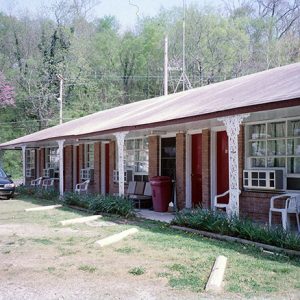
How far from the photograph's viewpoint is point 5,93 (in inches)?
1629

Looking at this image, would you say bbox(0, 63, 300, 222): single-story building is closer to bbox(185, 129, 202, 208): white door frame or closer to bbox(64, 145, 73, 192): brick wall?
bbox(185, 129, 202, 208): white door frame

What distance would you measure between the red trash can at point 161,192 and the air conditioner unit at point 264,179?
2.90 meters

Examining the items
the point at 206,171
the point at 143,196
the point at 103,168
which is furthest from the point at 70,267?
the point at 103,168

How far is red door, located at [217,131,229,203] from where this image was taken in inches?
528

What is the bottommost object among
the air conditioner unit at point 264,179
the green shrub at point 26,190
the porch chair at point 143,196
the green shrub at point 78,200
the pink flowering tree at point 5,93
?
the green shrub at point 26,190

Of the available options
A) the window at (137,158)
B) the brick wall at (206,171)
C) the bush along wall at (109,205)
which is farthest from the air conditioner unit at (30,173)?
the brick wall at (206,171)

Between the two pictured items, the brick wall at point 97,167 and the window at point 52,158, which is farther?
the window at point 52,158

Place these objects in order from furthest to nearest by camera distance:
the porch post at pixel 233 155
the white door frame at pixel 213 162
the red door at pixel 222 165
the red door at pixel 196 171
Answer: the red door at pixel 196 171
the white door frame at pixel 213 162
the red door at pixel 222 165
the porch post at pixel 233 155

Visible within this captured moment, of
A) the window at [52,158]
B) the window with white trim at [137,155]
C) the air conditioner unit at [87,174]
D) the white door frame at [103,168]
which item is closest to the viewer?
the window with white trim at [137,155]

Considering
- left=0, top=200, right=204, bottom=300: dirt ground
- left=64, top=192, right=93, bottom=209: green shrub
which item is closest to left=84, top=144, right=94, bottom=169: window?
left=64, top=192, right=93, bottom=209: green shrub

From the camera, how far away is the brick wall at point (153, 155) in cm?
1605

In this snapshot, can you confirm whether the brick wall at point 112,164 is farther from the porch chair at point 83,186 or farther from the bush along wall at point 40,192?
the bush along wall at point 40,192

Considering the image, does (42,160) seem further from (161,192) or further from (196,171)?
(196,171)

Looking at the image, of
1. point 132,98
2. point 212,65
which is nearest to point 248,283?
point 212,65
